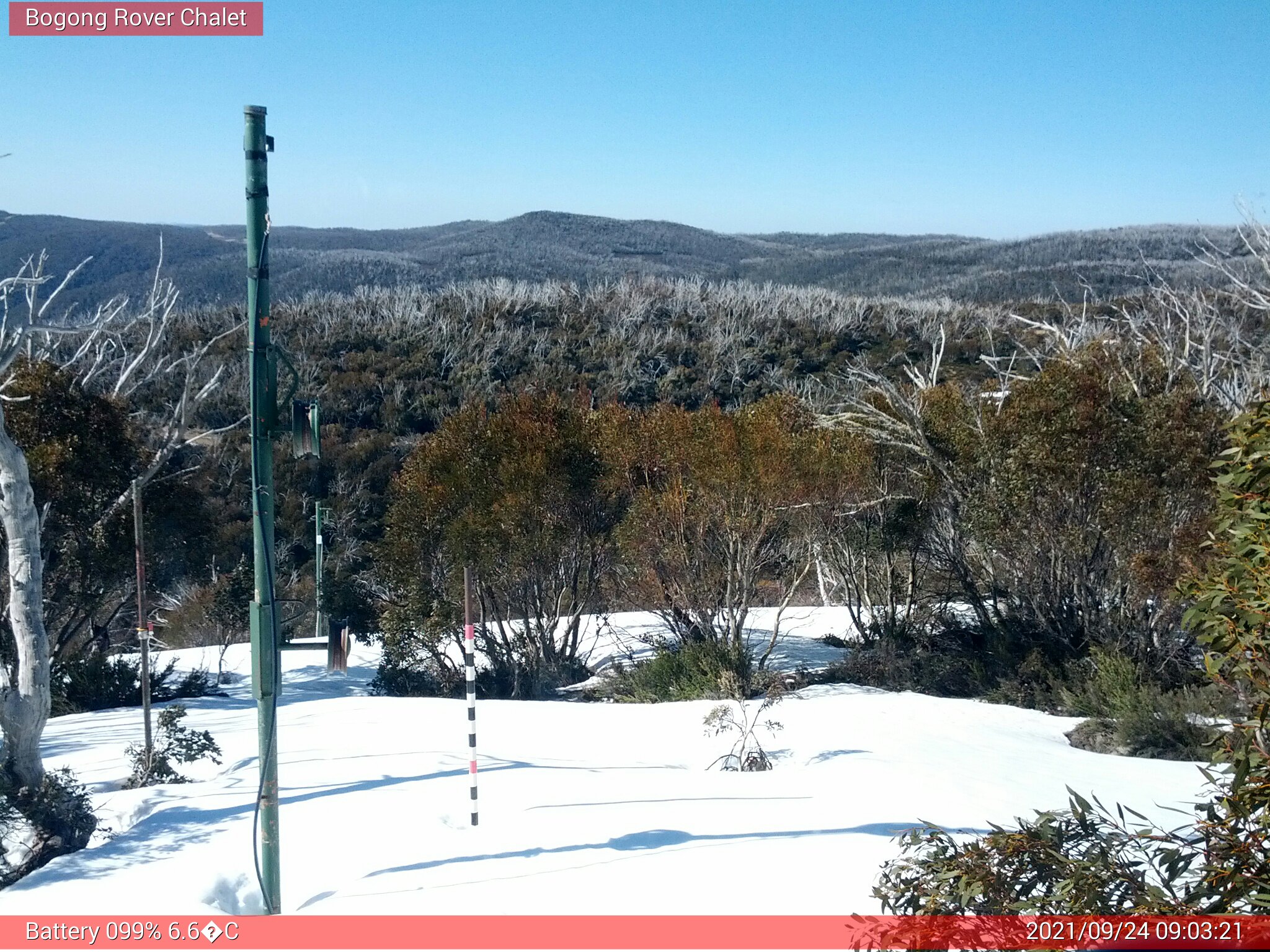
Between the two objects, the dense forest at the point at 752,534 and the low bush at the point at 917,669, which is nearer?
the dense forest at the point at 752,534

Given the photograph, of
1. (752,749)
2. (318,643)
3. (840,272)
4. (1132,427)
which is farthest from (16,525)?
(840,272)

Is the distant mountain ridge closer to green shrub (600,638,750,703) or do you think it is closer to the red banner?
green shrub (600,638,750,703)

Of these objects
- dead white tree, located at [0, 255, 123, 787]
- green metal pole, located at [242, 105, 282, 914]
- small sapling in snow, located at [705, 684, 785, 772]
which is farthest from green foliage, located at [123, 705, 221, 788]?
small sapling in snow, located at [705, 684, 785, 772]

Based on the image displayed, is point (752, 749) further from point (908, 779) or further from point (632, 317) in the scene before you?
point (632, 317)

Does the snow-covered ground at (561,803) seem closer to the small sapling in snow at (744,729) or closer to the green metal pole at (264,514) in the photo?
the small sapling in snow at (744,729)

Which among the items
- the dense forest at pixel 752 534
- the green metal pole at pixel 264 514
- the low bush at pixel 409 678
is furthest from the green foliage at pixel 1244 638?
→ the low bush at pixel 409 678

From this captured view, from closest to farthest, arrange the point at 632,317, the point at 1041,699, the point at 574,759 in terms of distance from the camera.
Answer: the point at 574,759, the point at 1041,699, the point at 632,317
